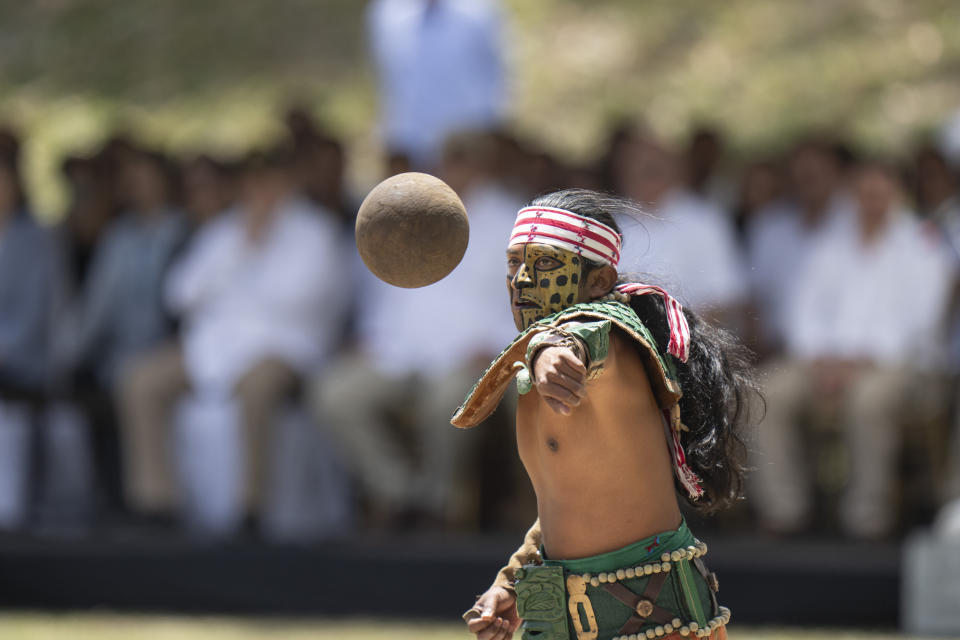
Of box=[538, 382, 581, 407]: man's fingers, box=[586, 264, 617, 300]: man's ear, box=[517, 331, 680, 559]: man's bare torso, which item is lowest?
box=[517, 331, 680, 559]: man's bare torso

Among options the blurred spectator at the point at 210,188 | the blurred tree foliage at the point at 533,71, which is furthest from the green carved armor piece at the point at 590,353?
the blurred tree foliage at the point at 533,71

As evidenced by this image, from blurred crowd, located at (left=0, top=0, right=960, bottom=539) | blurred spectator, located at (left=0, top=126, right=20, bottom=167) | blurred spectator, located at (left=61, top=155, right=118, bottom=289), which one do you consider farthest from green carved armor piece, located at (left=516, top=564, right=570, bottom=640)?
blurred spectator, located at (left=0, top=126, right=20, bottom=167)

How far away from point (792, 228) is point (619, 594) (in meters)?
4.26

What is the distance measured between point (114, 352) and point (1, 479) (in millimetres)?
853

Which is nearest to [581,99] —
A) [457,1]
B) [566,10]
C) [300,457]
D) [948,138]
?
[566,10]

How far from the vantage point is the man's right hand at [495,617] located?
317 centimetres

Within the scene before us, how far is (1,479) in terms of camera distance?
23.4ft

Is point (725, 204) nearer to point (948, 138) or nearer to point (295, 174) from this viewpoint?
point (948, 138)

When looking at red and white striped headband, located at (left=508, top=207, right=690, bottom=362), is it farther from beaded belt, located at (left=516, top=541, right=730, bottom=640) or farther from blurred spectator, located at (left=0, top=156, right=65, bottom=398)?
blurred spectator, located at (left=0, top=156, right=65, bottom=398)

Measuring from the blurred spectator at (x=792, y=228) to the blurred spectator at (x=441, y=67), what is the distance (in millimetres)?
1620

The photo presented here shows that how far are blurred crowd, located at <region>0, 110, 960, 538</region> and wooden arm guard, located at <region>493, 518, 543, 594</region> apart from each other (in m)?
3.04

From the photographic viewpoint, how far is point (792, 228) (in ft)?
23.0

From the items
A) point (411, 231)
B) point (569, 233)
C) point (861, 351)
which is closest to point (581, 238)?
point (569, 233)

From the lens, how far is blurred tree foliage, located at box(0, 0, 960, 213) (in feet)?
38.9
